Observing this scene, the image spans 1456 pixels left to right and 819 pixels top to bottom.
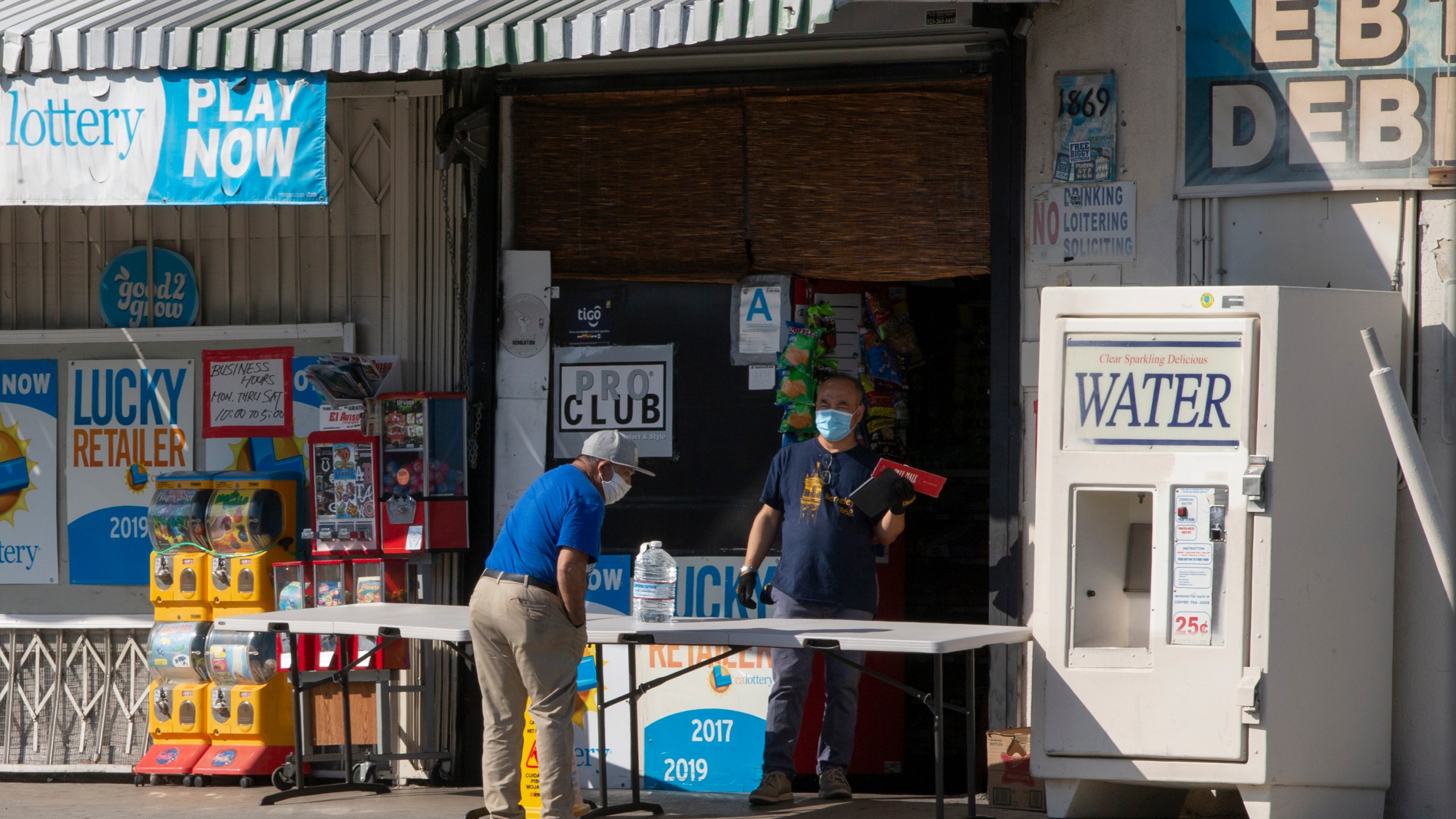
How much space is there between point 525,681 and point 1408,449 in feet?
11.7

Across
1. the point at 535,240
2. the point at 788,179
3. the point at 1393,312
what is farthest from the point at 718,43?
the point at 1393,312

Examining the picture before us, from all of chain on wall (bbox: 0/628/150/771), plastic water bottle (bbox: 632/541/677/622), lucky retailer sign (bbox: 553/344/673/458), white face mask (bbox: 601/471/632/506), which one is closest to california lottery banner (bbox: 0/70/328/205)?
lucky retailer sign (bbox: 553/344/673/458)

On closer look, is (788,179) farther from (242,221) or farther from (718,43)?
(242,221)

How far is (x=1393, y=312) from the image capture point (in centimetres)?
630

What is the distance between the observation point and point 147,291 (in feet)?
27.5

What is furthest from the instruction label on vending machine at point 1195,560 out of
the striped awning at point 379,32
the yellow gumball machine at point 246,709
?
the yellow gumball machine at point 246,709

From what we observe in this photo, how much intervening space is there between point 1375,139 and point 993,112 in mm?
1702

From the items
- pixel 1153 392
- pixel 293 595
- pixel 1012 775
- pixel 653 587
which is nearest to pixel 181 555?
pixel 293 595

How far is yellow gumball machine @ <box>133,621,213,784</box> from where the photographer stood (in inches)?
306

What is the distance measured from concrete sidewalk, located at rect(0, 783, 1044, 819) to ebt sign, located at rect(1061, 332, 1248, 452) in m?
1.78

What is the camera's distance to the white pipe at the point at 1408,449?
5.90 metres

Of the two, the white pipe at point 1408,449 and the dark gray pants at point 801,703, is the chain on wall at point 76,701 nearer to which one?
the dark gray pants at point 801,703

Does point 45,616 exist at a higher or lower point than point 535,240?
lower

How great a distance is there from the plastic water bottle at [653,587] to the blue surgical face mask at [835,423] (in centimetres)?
93
